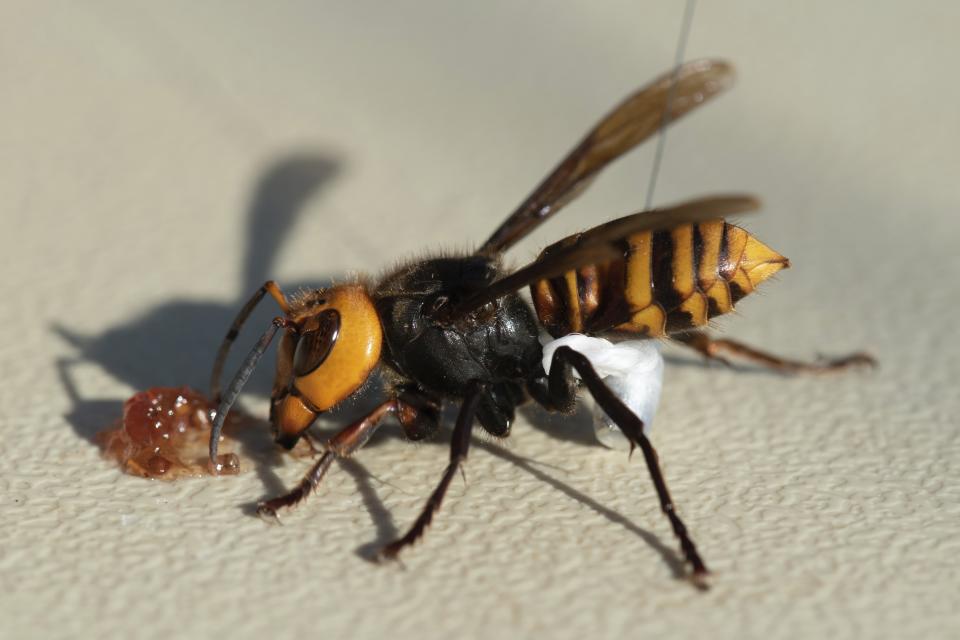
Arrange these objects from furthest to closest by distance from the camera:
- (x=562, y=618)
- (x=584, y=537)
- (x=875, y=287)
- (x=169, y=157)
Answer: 1. (x=169, y=157)
2. (x=875, y=287)
3. (x=584, y=537)
4. (x=562, y=618)

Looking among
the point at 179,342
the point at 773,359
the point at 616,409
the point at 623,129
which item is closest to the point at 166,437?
the point at 179,342

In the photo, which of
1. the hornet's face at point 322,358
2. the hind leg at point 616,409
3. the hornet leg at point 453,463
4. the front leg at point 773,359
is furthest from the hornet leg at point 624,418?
the front leg at point 773,359

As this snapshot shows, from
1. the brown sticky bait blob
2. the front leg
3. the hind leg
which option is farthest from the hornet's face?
the front leg

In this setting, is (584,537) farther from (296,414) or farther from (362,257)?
(362,257)

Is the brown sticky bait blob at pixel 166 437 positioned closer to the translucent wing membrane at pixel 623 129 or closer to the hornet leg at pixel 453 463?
the hornet leg at pixel 453 463

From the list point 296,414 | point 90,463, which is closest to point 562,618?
point 296,414

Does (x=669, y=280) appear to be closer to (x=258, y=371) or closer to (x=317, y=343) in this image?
(x=317, y=343)
